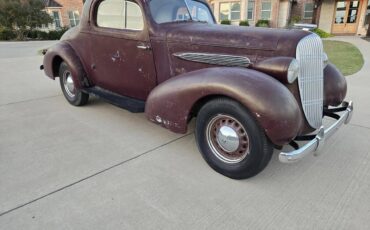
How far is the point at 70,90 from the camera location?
4.79 m

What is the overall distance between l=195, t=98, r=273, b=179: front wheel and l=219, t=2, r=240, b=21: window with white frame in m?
22.5

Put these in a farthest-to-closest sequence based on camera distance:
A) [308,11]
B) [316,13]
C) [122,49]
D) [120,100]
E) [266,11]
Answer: [266,11], [308,11], [316,13], [120,100], [122,49]

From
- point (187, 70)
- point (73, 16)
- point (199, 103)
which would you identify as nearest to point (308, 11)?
point (187, 70)

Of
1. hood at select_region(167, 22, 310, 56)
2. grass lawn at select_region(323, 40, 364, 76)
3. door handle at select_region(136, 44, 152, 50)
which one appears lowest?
grass lawn at select_region(323, 40, 364, 76)

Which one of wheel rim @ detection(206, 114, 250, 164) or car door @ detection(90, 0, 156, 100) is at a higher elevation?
car door @ detection(90, 0, 156, 100)

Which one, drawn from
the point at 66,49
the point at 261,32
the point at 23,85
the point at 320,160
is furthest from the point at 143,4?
the point at 23,85

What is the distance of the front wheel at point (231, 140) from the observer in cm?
237

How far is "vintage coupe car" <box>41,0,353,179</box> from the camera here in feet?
7.66

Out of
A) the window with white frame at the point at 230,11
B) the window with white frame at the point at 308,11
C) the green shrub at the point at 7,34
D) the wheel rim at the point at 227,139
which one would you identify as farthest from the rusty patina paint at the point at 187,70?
the green shrub at the point at 7,34

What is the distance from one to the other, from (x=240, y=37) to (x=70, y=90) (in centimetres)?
328

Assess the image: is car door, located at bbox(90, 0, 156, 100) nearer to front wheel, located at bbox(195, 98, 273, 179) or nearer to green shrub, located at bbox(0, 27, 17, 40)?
front wheel, located at bbox(195, 98, 273, 179)

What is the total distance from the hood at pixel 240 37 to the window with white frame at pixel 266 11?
2128 cm

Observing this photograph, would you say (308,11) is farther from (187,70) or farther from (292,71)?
(292,71)

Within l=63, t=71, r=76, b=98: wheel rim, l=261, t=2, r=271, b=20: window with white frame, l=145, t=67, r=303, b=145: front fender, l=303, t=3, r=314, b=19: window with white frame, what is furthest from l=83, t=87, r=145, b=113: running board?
l=303, t=3, r=314, b=19: window with white frame
